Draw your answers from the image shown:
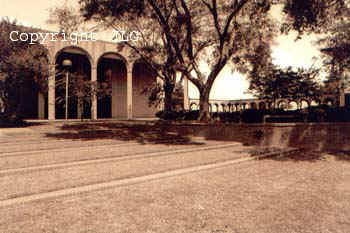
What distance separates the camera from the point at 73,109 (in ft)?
95.6

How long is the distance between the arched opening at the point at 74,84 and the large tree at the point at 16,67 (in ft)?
12.1

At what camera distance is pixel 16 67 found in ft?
48.8

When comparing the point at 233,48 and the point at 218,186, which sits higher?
the point at 233,48

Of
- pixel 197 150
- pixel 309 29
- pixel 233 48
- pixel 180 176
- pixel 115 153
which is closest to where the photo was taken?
pixel 180 176

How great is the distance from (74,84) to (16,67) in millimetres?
5929

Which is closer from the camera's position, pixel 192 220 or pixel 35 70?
pixel 192 220

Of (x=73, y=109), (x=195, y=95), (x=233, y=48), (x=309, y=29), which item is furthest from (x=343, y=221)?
(x=195, y=95)

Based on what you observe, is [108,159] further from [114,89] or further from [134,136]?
[114,89]

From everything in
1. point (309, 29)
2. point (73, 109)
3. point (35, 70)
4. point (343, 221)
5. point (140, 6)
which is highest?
point (140, 6)

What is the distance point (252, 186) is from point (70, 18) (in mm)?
13933

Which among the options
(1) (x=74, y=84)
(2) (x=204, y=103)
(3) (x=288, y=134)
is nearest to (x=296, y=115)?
(3) (x=288, y=134)

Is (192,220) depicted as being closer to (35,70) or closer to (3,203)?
(3,203)

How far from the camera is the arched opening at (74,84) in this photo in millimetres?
20500

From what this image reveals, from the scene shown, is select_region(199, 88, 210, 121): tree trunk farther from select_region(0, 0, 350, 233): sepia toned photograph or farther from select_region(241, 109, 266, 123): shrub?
select_region(241, 109, 266, 123): shrub
